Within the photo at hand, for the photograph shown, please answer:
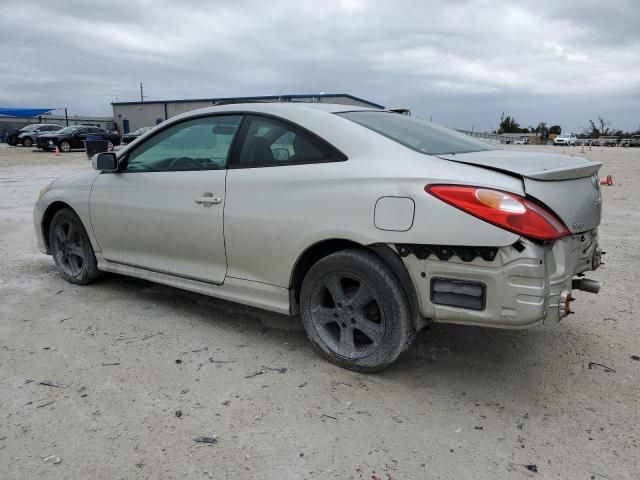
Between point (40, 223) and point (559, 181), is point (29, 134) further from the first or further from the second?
point (559, 181)

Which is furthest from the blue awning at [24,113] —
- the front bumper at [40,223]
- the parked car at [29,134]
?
the front bumper at [40,223]

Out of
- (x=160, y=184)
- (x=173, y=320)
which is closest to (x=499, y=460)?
(x=173, y=320)

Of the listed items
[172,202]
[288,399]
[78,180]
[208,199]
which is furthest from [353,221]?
[78,180]

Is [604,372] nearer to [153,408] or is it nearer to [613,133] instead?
[153,408]

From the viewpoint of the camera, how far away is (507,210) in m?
2.50

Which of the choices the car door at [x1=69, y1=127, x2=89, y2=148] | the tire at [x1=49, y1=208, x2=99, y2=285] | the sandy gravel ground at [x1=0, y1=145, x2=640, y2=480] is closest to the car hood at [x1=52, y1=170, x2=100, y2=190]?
the tire at [x1=49, y1=208, x2=99, y2=285]

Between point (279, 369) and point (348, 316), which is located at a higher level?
point (348, 316)

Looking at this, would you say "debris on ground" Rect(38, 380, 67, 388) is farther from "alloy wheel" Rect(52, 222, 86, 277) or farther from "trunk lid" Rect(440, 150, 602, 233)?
"trunk lid" Rect(440, 150, 602, 233)

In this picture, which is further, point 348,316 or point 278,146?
point 278,146

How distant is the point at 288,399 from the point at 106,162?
256cm

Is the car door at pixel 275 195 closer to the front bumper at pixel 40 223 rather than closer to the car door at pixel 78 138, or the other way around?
the front bumper at pixel 40 223

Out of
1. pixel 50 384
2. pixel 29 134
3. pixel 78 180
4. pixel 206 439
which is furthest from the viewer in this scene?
pixel 29 134

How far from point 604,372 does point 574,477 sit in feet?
3.73

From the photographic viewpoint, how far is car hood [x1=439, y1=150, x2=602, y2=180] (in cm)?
265
